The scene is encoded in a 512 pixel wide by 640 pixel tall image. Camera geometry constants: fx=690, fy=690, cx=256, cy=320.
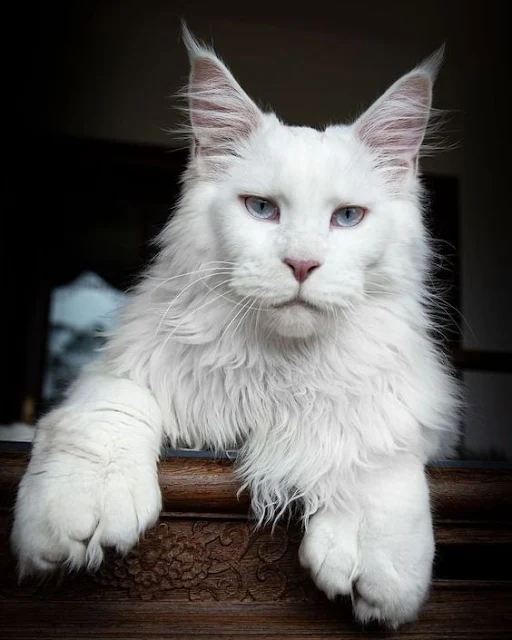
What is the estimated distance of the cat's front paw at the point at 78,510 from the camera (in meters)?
0.80

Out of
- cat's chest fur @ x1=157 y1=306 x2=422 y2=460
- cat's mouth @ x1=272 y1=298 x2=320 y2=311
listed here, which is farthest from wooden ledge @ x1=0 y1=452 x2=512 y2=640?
cat's mouth @ x1=272 y1=298 x2=320 y2=311

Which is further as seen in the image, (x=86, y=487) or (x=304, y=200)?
Result: (x=304, y=200)

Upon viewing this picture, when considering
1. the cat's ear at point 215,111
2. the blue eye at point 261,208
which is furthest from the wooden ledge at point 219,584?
the cat's ear at point 215,111

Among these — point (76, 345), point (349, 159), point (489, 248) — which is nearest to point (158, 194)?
point (76, 345)

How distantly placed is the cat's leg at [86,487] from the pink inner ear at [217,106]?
0.50 metres

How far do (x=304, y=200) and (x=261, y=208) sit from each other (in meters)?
0.08

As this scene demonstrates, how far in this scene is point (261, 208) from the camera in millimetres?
1065

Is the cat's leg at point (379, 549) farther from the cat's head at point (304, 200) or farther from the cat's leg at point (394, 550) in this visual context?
the cat's head at point (304, 200)

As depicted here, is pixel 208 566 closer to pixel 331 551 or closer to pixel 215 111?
pixel 331 551

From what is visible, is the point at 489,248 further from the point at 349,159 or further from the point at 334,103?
the point at 349,159

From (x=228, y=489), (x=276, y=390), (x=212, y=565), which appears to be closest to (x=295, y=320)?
(x=276, y=390)

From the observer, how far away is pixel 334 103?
329 centimetres

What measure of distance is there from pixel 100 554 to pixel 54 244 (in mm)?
3020

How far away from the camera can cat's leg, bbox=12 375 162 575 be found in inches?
31.6
